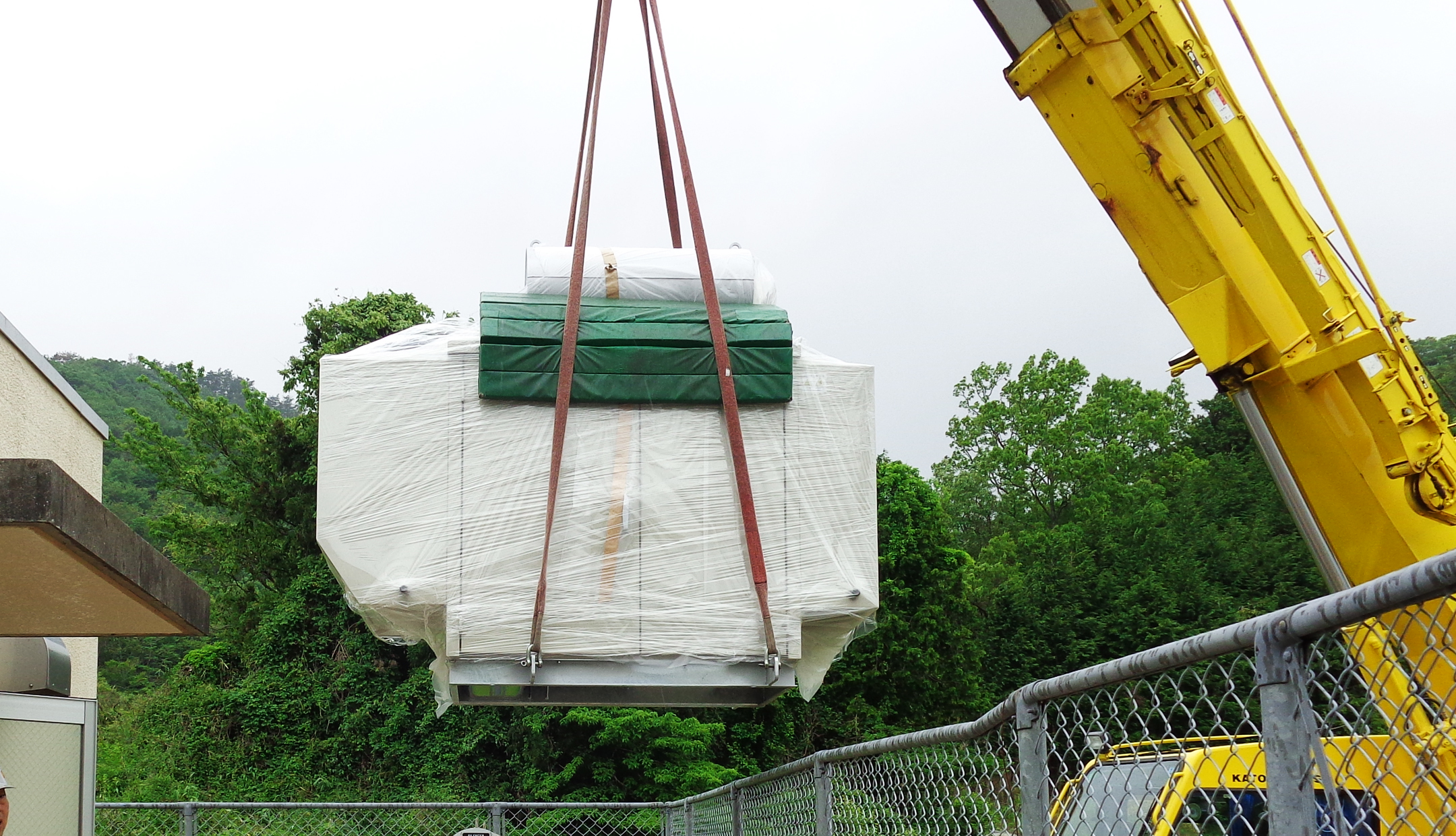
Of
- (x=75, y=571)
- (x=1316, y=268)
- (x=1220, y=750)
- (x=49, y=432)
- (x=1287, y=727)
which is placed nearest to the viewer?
(x=1287, y=727)

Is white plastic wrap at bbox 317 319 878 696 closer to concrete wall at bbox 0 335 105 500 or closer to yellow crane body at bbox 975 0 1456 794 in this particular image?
yellow crane body at bbox 975 0 1456 794

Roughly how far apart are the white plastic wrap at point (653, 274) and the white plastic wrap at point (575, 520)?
0.40 meters

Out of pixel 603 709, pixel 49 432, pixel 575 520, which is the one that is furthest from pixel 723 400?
pixel 603 709

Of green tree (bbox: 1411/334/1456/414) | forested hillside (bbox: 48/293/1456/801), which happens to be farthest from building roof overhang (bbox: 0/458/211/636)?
green tree (bbox: 1411/334/1456/414)

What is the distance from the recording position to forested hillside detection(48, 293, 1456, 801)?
20.8m

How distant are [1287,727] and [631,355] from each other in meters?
3.69

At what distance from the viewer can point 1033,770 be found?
8.04 ft

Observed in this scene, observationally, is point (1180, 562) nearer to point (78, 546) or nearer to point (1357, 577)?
point (1357, 577)

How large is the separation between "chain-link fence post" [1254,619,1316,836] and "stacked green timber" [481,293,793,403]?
11.7ft

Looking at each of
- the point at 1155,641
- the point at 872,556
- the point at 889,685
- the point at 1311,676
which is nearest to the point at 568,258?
the point at 872,556

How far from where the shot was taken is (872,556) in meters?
5.17

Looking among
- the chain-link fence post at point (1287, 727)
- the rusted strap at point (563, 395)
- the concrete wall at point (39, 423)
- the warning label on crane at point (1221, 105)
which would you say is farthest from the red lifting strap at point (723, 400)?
the chain-link fence post at point (1287, 727)

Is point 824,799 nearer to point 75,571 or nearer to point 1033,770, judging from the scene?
point 1033,770

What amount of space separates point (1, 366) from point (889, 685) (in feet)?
71.6
